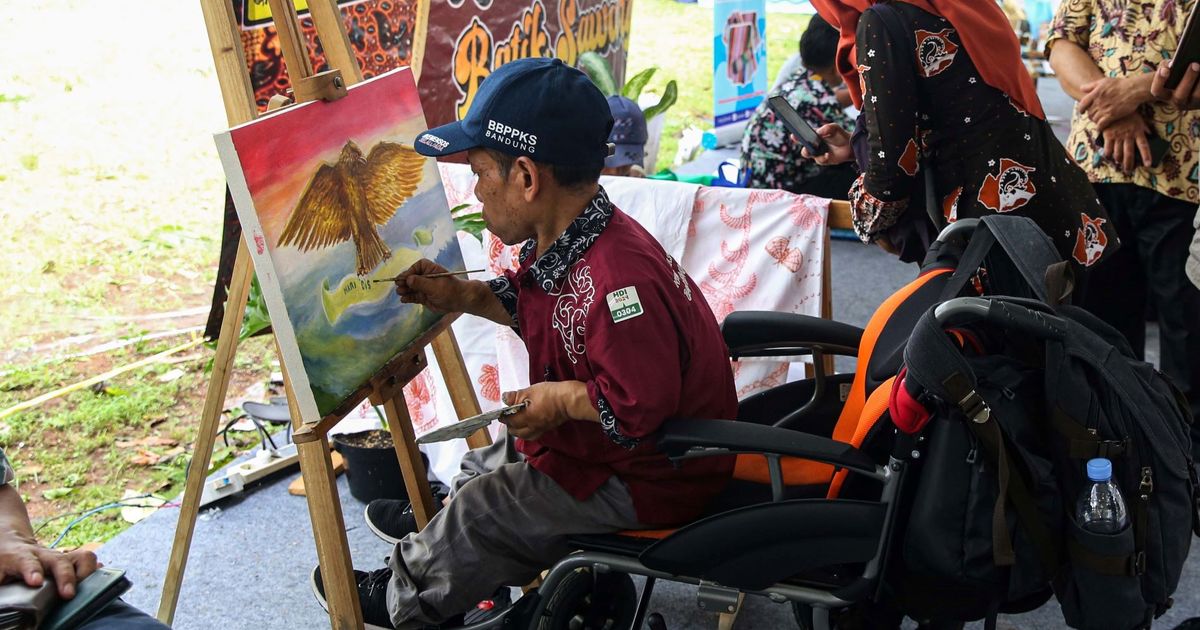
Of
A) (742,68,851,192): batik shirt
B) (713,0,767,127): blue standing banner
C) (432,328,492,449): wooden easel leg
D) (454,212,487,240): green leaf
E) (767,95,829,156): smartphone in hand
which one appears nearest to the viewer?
(432,328,492,449): wooden easel leg

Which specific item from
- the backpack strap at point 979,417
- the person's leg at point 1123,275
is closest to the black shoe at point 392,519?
the backpack strap at point 979,417

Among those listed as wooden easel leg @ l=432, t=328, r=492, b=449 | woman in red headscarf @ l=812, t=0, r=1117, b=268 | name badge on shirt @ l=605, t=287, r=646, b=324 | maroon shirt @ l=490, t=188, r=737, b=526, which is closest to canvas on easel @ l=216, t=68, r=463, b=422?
wooden easel leg @ l=432, t=328, r=492, b=449

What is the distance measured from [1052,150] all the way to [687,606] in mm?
1302

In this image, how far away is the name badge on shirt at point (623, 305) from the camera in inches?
60.9

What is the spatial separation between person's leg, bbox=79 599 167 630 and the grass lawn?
17.2 feet

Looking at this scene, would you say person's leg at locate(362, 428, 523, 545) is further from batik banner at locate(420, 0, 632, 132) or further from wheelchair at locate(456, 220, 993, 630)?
batik banner at locate(420, 0, 632, 132)

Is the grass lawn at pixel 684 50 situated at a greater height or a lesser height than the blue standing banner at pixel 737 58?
lesser

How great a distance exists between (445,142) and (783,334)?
80 cm

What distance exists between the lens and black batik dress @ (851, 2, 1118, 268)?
202 cm

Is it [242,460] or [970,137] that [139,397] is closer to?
[242,460]

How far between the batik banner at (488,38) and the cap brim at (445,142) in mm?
1430

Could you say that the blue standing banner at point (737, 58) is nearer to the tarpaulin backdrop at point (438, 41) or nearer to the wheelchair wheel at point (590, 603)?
the tarpaulin backdrop at point (438, 41)

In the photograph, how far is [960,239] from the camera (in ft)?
6.37

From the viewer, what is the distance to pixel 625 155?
10.8 feet
